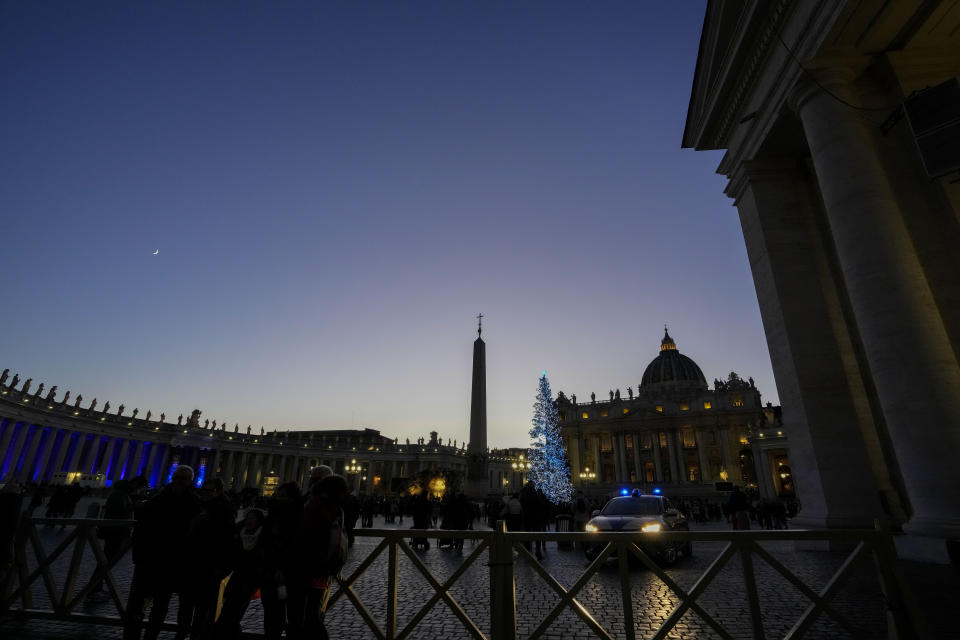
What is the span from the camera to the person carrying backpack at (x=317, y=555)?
173 inches

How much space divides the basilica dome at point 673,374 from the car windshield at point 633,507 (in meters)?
108

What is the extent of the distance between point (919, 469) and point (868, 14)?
9.42 metres

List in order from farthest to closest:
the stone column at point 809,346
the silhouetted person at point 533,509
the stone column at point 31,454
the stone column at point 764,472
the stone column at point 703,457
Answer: the stone column at point 703,457, the stone column at point 764,472, the stone column at point 31,454, the silhouetted person at point 533,509, the stone column at point 809,346

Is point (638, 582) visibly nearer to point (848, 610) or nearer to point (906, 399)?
point (848, 610)

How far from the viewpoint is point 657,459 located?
90.4 m

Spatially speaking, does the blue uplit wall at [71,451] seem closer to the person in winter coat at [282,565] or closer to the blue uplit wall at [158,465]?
the blue uplit wall at [158,465]

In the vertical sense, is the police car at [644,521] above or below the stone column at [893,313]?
below

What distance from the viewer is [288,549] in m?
4.48

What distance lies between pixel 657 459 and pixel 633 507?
86.3 metres

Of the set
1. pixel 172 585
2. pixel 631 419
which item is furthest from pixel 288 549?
pixel 631 419

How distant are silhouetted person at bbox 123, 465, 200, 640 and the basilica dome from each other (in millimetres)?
118941

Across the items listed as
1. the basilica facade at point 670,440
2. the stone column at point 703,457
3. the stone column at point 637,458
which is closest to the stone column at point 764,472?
the basilica facade at point 670,440

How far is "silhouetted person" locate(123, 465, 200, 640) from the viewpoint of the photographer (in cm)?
534

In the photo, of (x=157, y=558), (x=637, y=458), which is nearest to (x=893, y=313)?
(x=157, y=558)
